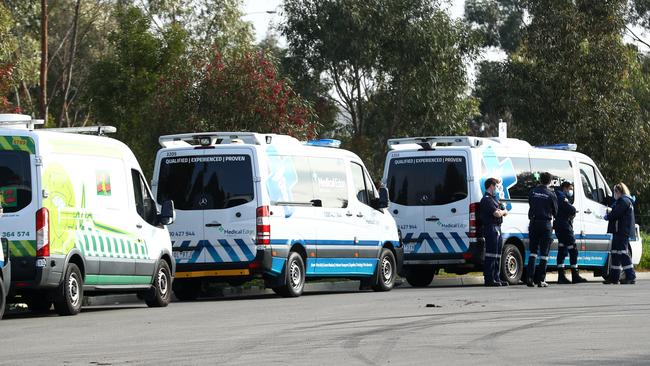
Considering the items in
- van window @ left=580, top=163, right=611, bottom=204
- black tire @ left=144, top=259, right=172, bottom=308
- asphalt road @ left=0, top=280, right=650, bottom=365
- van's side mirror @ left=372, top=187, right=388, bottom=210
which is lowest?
asphalt road @ left=0, top=280, right=650, bottom=365

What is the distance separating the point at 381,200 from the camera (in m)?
23.4

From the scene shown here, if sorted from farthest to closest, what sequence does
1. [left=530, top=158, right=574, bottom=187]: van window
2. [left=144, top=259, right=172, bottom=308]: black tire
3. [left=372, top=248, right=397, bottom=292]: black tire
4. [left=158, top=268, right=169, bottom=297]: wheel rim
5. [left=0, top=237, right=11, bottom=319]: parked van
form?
[left=530, top=158, right=574, bottom=187]: van window, [left=372, top=248, right=397, bottom=292]: black tire, [left=158, top=268, right=169, bottom=297]: wheel rim, [left=144, top=259, right=172, bottom=308]: black tire, [left=0, top=237, right=11, bottom=319]: parked van

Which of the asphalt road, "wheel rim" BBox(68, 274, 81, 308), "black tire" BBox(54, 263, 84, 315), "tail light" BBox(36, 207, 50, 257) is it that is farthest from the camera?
"wheel rim" BBox(68, 274, 81, 308)

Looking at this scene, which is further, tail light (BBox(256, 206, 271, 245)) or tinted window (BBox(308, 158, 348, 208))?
tinted window (BBox(308, 158, 348, 208))

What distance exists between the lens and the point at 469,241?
2406cm

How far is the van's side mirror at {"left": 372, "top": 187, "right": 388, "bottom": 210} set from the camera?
76.3 feet

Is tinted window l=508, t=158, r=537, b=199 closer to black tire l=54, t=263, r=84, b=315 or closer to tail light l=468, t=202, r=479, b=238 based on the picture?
tail light l=468, t=202, r=479, b=238

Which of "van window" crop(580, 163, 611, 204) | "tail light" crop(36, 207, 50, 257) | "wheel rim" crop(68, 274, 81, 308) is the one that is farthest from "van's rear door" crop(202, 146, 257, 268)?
"van window" crop(580, 163, 611, 204)

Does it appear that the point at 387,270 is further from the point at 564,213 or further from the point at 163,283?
the point at 163,283

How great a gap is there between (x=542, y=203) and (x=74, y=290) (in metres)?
8.72

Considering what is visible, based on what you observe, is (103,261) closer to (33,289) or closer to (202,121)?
(33,289)

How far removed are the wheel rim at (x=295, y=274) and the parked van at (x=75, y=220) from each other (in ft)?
6.41

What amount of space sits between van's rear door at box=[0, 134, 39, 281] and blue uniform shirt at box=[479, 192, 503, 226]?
8.64m

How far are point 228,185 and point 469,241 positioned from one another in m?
4.92
